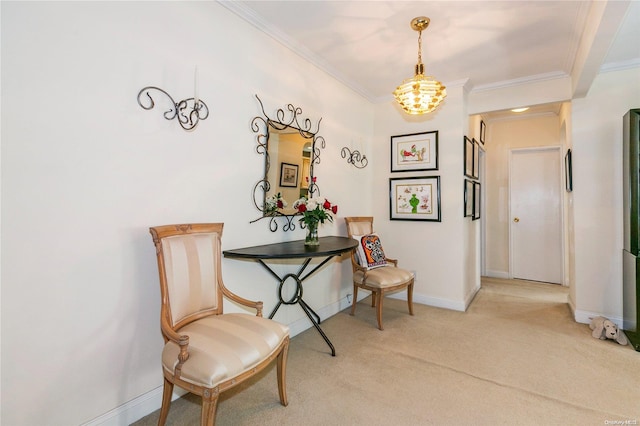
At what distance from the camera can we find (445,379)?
212cm

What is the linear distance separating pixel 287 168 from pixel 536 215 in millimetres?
4372

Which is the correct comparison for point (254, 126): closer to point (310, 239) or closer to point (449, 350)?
point (310, 239)

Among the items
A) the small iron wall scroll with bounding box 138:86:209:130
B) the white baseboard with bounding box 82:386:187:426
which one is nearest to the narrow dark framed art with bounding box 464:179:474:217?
the small iron wall scroll with bounding box 138:86:209:130

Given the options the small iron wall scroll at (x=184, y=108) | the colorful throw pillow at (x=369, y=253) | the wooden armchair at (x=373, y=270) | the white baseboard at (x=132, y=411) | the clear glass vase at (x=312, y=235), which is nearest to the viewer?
the white baseboard at (x=132, y=411)

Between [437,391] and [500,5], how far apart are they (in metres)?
2.71

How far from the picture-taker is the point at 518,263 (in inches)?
198

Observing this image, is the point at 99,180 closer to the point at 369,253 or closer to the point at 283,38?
the point at 283,38

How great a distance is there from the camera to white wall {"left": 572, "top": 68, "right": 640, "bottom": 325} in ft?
9.88

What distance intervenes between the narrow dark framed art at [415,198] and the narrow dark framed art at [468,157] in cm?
38

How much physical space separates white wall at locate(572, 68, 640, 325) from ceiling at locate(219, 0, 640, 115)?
0.75ft

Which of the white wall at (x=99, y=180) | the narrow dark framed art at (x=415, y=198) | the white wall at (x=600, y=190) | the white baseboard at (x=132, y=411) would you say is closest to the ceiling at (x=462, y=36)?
the white wall at (x=600, y=190)

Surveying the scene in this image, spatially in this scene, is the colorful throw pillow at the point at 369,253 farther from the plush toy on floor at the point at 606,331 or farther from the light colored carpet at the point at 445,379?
the plush toy on floor at the point at 606,331

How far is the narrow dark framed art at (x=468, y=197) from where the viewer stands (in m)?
3.71

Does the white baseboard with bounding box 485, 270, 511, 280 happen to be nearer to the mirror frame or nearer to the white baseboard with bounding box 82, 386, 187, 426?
the mirror frame
